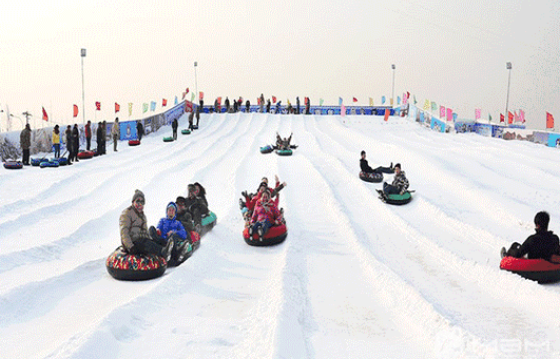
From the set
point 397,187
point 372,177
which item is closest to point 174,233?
point 397,187

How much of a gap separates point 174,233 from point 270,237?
179cm

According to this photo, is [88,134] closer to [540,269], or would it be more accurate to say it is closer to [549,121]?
[540,269]

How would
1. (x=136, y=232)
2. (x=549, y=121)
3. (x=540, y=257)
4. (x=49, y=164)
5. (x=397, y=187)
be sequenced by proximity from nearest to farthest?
(x=540, y=257), (x=136, y=232), (x=397, y=187), (x=49, y=164), (x=549, y=121)

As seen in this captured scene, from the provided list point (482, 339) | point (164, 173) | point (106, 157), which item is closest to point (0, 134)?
point (106, 157)

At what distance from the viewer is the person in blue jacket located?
23.8ft

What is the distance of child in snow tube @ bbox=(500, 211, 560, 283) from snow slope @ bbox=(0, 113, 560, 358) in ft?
0.60

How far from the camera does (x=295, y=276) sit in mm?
6910

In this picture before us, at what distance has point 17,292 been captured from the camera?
19.5 ft

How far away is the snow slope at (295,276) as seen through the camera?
189 inches

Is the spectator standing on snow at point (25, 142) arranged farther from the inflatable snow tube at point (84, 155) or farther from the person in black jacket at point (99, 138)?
the person in black jacket at point (99, 138)

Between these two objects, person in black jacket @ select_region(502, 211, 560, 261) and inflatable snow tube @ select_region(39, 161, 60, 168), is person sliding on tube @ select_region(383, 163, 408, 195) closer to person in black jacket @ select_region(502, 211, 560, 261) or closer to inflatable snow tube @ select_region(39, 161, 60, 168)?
person in black jacket @ select_region(502, 211, 560, 261)

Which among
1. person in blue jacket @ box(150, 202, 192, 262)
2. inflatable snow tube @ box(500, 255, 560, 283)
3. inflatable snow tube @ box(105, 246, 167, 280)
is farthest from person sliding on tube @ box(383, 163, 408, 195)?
inflatable snow tube @ box(105, 246, 167, 280)

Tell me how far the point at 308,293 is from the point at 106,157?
600 inches

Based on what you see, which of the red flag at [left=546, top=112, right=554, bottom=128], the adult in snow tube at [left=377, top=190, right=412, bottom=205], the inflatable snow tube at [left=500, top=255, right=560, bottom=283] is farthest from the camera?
the red flag at [left=546, top=112, right=554, bottom=128]
